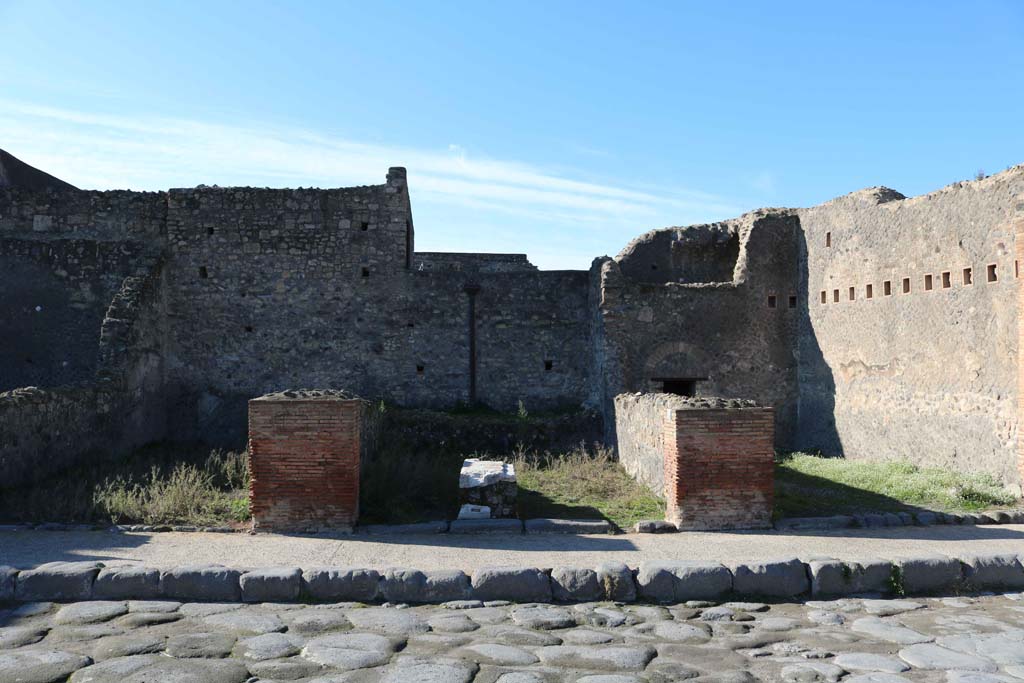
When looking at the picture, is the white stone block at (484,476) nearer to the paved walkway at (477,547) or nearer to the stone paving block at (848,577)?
the paved walkway at (477,547)

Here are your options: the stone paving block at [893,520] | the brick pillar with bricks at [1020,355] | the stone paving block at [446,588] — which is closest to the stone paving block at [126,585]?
the stone paving block at [446,588]

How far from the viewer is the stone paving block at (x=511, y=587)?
6.38 m

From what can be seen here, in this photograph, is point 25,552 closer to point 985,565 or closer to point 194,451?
point 194,451

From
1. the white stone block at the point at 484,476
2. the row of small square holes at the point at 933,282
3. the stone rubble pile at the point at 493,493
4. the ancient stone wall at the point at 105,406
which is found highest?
the row of small square holes at the point at 933,282

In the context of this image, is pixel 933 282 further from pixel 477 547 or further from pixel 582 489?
pixel 477 547

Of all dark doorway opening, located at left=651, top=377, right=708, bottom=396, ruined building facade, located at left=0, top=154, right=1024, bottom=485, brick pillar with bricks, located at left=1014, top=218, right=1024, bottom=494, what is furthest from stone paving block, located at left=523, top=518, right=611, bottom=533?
dark doorway opening, located at left=651, top=377, right=708, bottom=396

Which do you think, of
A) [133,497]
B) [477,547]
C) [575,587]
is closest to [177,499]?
[133,497]

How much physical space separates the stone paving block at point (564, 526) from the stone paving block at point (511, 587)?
2.02m

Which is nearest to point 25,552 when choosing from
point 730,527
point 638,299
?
point 730,527

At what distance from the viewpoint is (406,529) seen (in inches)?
330

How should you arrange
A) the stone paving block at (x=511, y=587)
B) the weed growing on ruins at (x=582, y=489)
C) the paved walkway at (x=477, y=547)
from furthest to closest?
the weed growing on ruins at (x=582, y=489), the paved walkway at (x=477, y=547), the stone paving block at (x=511, y=587)

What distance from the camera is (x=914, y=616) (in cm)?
604

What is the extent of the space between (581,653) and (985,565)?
147 inches

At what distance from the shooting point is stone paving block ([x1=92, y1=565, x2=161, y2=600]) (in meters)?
6.22
